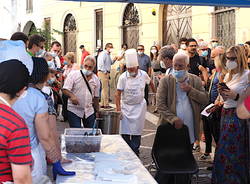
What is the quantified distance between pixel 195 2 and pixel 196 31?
34.5ft

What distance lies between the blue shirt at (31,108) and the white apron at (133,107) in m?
3.31

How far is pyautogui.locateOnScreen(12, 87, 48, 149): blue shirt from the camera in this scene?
3.28 m

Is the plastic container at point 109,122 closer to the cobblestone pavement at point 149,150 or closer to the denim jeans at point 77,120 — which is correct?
the denim jeans at point 77,120

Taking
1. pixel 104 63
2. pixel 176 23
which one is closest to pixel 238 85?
pixel 104 63

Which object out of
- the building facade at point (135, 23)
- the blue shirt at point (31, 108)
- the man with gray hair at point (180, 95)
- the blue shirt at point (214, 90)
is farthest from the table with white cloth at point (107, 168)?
the building facade at point (135, 23)

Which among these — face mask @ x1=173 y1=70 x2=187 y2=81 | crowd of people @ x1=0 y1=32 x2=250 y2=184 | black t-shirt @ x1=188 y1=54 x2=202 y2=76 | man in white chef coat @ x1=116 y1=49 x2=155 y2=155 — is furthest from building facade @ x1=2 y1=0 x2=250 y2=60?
face mask @ x1=173 y1=70 x2=187 y2=81

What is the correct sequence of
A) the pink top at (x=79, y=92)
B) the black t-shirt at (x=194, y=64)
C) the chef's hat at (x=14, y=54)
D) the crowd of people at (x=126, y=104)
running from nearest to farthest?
the crowd of people at (x=126, y=104) < the chef's hat at (x=14, y=54) < the pink top at (x=79, y=92) < the black t-shirt at (x=194, y=64)

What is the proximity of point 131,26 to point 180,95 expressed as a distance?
14.9 metres

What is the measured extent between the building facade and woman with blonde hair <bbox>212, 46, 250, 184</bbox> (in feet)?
25.4

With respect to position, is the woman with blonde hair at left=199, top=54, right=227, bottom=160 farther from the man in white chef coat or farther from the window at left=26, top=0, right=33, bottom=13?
the window at left=26, top=0, right=33, bottom=13

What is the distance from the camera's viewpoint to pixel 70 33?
26141 millimetres

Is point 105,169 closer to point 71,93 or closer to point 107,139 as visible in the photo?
point 107,139

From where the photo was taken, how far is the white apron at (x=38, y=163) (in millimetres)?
3120

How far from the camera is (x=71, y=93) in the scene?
6.55 m
